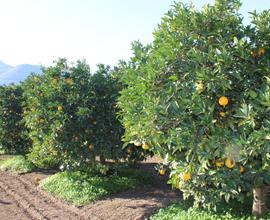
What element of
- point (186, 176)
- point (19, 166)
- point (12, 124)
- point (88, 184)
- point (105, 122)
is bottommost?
point (88, 184)

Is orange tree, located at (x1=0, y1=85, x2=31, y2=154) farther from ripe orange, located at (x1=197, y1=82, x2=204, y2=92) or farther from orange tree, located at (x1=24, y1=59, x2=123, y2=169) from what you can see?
ripe orange, located at (x1=197, y1=82, x2=204, y2=92)

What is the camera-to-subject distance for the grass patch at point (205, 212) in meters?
7.18

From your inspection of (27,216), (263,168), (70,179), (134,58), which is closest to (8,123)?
(70,179)

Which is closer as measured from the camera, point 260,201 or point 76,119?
point 260,201

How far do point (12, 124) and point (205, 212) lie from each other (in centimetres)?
1186

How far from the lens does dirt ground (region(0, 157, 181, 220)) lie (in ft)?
29.2

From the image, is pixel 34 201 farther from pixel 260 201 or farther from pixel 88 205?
pixel 260 201

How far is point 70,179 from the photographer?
1166 centimetres

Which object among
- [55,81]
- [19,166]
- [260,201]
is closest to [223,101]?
[260,201]

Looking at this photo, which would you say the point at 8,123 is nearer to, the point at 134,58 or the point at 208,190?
the point at 134,58

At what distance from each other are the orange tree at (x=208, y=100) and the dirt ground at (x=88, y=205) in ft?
7.44

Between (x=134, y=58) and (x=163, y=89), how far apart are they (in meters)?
1.08

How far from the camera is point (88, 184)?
1097cm

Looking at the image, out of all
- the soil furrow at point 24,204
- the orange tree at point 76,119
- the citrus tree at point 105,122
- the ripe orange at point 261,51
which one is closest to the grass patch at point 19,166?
the soil furrow at point 24,204
